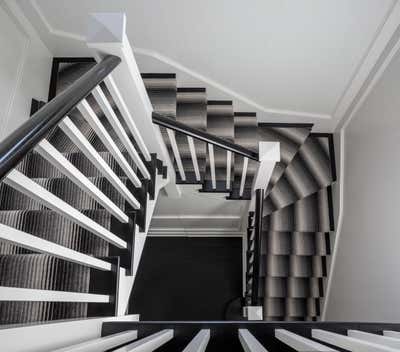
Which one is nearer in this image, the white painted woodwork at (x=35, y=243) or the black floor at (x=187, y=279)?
the white painted woodwork at (x=35, y=243)

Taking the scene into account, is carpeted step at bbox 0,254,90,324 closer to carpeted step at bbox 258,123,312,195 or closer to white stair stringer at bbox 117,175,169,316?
white stair stringer at bbox 117,175,169,316

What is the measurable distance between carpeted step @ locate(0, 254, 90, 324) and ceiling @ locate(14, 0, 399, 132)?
1.81 metres

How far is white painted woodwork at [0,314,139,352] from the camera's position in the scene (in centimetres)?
92

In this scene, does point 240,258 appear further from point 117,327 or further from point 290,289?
point 117,327

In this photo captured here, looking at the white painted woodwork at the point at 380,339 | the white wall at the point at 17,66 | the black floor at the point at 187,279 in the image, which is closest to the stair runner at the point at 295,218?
the black floor at the point at 187,279

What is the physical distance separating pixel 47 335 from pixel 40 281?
65cm

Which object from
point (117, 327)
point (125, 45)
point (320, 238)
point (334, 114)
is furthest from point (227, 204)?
point (125, 45)

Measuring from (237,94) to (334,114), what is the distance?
3.14 feet

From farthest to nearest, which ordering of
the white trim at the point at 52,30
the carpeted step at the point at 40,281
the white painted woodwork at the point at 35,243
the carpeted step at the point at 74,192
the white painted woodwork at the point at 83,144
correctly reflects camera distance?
1. the white trim at the point at 52,30
2. the carpeted step at the point at 74,192
3. the carpeted step at the point at 40,281
4. the white painted woodwork at the point at 83,144
5. the white painted woodwork at the point at 35,243

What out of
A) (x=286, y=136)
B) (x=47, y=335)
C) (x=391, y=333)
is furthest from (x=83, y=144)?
(x=286, y=136)

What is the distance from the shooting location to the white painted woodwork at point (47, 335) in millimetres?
917

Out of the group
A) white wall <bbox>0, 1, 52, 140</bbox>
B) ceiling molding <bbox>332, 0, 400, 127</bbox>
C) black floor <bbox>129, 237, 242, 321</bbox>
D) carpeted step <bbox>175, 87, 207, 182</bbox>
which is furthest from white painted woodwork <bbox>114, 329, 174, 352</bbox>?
black floor <bbox>129, 237, 242, 321</bbox>

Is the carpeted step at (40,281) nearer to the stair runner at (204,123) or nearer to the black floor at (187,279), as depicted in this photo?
the stair runner at (204,123)

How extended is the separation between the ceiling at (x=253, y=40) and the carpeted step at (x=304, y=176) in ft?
1.92
